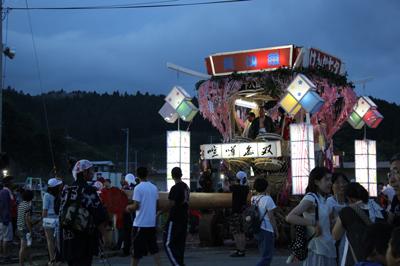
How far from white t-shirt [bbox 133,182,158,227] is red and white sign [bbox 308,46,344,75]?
6.19 meters

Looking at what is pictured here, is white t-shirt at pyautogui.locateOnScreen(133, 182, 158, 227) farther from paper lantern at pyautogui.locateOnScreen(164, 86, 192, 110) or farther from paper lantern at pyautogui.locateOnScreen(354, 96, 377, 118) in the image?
paper lantern at pyautogui.locateOnScreen(354, 96, 377, 118)

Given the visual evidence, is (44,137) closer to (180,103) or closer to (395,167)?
(180,103)

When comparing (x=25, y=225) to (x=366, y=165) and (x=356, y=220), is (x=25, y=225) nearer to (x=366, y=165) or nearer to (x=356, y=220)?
(x=356, y=220)

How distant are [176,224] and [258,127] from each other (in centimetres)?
604

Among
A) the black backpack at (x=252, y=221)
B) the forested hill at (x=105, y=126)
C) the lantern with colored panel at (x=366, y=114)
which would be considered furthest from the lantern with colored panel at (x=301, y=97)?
the forested hill at (x=105, y=126)

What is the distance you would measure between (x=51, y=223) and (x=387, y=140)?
53816 millimetres

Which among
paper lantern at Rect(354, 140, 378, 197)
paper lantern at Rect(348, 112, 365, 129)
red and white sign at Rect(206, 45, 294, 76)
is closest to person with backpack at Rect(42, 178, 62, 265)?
red and white sign at Rect(206, 45, 294, 76)

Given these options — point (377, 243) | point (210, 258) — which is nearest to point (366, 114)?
point (210, 258)

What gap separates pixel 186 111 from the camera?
1248 centimetres

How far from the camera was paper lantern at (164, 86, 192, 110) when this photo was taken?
41.1 ft

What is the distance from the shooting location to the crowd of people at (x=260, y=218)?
3633 millimetres

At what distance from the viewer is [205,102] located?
12227 millimetres

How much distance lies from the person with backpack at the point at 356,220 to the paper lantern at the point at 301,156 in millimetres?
6190

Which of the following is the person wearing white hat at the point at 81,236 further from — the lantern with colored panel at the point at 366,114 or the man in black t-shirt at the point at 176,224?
the lantern with colored panel at the point at 366,114
